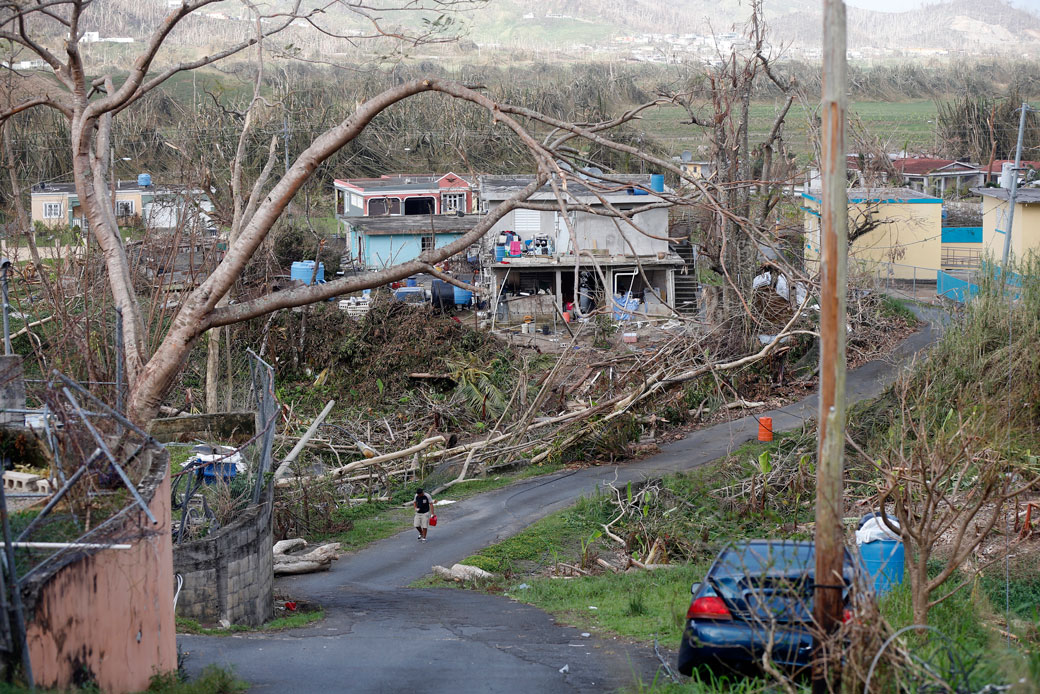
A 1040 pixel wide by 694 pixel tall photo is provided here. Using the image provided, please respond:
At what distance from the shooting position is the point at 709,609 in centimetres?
758

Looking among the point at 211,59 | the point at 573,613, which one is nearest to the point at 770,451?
the point at 573,613

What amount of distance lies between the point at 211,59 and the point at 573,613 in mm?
7549

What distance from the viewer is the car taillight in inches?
296

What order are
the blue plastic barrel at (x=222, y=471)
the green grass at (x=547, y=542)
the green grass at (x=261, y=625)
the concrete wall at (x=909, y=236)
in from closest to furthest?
the green grass at (x=261, y=625)
the blue plastic barrel at (x=222, y=471)
the green grass at (x=547, y=542)
the concrete wall at (x=909, y=236)

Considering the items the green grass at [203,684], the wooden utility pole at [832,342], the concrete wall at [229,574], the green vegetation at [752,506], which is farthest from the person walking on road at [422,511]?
the wooden utility pole at [832,342]

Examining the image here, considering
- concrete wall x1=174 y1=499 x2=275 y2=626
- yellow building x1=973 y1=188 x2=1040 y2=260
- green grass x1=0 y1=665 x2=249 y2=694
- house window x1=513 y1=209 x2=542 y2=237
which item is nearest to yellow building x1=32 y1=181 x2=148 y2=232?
house window x1=513 y1=209 x2=542 y2=237

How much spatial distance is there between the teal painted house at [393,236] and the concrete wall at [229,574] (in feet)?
92.5

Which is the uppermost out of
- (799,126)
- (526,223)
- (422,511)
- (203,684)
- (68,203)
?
(799,126)

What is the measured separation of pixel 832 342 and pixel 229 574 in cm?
863

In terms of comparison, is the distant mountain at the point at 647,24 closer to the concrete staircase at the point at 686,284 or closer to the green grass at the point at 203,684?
the concrete staircase at the point at 686,284

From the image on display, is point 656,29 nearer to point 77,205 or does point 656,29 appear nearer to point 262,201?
point 77,205

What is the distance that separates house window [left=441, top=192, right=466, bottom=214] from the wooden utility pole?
1667 inches

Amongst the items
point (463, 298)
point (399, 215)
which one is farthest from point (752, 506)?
point (399, 215)

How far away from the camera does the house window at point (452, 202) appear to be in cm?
4788
